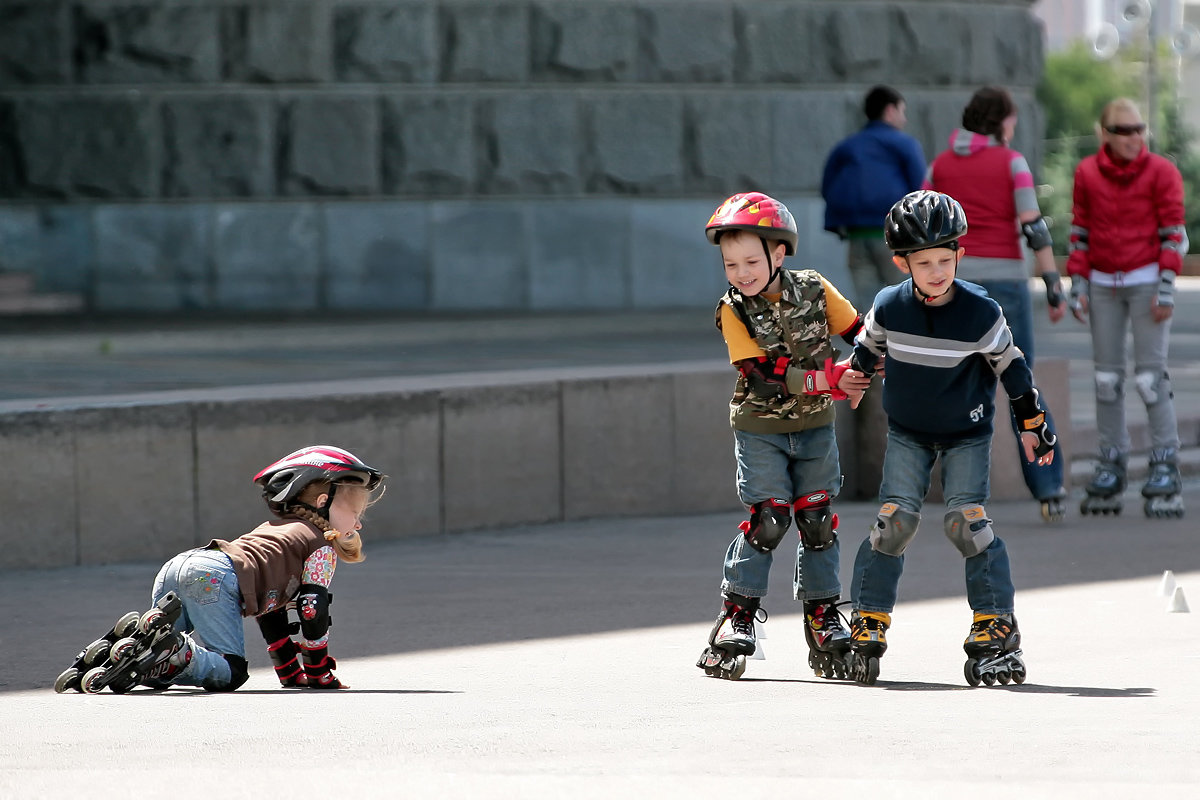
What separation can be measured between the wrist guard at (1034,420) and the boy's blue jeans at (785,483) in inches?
21.7

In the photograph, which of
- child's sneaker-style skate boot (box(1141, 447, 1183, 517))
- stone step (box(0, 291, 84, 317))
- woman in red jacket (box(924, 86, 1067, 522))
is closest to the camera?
woman in red jacket (box(924, 86, 1067, 522))

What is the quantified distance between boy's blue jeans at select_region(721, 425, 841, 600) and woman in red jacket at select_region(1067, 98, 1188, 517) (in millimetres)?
3488

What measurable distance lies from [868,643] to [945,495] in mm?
499

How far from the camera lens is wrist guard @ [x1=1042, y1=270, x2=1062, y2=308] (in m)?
8.79

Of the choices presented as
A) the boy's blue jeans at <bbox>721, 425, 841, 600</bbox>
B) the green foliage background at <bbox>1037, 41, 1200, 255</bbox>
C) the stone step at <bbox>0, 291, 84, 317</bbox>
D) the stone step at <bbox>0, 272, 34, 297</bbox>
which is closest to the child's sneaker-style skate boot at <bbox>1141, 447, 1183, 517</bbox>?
the boy's blue jeans at <bbox>721, 425, 841, 600</bbox>

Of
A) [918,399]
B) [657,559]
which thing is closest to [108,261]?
[657,559]

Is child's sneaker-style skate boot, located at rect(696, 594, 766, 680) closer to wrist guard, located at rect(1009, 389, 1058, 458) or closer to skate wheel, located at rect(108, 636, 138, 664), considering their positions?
wrist guard, located at rect(1009, 389, 1058, 458)

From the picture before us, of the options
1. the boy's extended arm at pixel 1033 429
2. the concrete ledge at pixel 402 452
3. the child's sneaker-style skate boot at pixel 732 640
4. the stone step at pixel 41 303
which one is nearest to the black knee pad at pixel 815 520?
the child's sneaker-style skate boot at pixel 732 640

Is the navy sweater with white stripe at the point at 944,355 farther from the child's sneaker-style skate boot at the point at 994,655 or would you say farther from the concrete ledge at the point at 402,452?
the concrete ledge at the point at 402,452

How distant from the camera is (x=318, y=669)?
18.4 ft

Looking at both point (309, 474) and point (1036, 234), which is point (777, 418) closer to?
point (309, 474)

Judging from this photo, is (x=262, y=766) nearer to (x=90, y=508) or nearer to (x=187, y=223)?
(x=90, y=508)

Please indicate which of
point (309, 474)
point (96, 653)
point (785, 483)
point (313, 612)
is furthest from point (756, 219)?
point (96, 653)

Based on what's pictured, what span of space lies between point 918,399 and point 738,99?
436 inches
